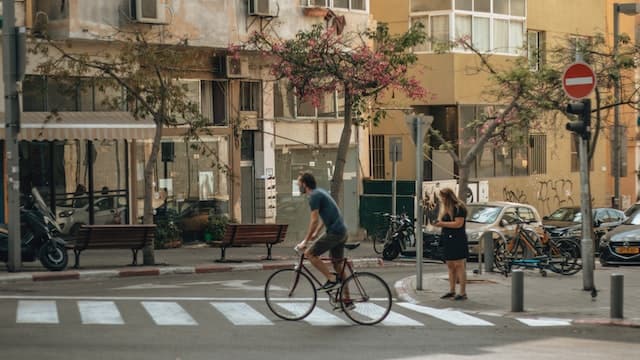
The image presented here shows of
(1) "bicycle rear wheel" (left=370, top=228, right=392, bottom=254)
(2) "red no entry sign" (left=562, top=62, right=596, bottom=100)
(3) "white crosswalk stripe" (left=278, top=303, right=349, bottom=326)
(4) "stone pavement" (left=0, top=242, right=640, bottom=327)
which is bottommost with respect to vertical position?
(1) "bicycle rear wheel" (left=370, top=228, right=392, bottom=254)

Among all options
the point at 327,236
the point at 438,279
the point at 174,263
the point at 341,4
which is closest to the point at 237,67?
the point at 341,4

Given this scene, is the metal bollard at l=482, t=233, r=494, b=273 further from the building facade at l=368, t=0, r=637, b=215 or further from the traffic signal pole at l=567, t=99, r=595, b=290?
the building facade at l=368, t=0, r=637, b=215

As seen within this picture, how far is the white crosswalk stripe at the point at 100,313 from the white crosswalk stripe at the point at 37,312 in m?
0.38

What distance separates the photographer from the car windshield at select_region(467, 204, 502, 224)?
3095 cm

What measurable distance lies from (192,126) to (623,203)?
93.9 ft

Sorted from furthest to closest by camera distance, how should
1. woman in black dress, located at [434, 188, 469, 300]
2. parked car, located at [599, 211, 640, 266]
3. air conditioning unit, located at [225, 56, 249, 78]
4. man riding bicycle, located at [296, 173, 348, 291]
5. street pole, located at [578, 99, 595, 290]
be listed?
air conditioning unit, located at [225, 56, 249, 78]
parked car, located at [599, 211, 640, 266]
street pole, located at [578, 99, 595, 290]
woman in black dress, located at [434, 188, 469, 300]
man riding bicycle, located at [296, 173, 348, 291]

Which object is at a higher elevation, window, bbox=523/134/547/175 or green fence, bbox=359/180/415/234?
window, bbox=523/134/547/175

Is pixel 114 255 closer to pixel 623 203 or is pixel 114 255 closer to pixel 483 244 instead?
pixel 483 244

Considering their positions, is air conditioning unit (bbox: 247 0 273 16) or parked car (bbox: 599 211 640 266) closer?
parked car (bbox: 599 211 640 266)

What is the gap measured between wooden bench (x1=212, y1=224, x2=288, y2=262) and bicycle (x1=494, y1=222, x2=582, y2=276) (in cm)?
555

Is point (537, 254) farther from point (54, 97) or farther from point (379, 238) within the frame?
point (54, 97)

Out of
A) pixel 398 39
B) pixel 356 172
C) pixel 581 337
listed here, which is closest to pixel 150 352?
pixel 581 337

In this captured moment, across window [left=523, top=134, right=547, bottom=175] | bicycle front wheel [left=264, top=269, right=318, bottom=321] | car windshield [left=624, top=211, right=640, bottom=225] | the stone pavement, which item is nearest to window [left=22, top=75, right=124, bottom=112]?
the stone pavement

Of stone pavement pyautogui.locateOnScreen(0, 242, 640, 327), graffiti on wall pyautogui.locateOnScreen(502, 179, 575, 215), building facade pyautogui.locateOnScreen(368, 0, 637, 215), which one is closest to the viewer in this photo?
stone pavement pyautogui.locateOnScreen(0, 242, 640, 327)
